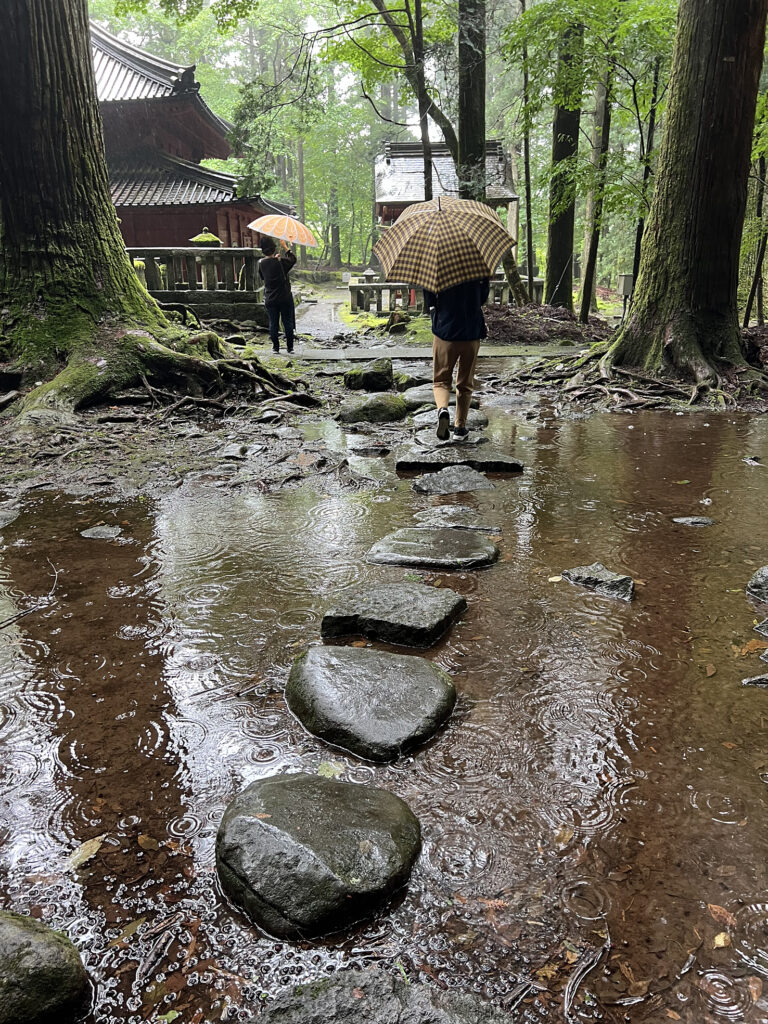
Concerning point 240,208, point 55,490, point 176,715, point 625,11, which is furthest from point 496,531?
point 240,208

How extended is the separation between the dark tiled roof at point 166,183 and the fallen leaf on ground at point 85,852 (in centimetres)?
2308

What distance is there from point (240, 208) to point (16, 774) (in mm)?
27651

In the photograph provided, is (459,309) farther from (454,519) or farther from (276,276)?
(276,276)

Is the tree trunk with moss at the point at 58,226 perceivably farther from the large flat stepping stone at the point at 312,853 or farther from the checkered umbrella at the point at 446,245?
the large flat stepping stone at the point at 312,853

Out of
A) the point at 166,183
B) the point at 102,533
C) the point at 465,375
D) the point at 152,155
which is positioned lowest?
the point at 102,533

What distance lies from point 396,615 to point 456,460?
3116mm

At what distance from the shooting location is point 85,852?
198 centimetres

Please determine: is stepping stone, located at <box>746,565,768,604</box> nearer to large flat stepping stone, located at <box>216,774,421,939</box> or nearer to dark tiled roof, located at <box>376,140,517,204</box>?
large flat stepping stone, located at <box>216,774,421,939</box>

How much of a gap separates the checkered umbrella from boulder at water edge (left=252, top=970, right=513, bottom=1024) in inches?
209

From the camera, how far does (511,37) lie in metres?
11.3

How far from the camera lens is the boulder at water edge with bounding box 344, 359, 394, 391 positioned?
976cm

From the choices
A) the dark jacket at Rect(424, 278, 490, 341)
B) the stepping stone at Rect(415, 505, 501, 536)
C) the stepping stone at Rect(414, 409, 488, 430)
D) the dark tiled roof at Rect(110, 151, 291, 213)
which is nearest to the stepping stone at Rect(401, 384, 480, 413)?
the stepping stone at Rect(414, 409, 488, 430)

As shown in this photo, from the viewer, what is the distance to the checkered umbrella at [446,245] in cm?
588

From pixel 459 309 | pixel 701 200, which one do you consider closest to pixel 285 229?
pixel 701 200
